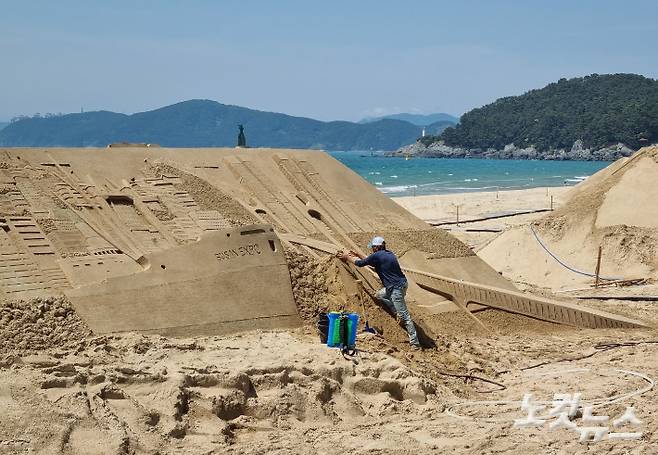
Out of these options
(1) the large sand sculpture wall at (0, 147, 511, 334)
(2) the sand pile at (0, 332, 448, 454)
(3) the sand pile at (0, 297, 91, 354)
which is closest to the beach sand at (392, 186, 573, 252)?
(1) the large sand sculpture wall at (0, 147, 511, 334)

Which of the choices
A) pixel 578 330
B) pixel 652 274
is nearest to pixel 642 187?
pixel 652 274

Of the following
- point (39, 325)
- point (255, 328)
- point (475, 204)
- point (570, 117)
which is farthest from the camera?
point (570, 117)

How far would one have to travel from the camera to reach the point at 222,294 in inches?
332

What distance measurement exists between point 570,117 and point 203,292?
11513cm

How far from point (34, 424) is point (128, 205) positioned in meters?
4.70

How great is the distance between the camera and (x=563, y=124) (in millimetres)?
116062

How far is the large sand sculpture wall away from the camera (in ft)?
26.5

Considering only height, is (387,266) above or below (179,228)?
below

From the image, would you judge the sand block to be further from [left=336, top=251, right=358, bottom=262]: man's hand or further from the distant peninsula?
the distant peninsula

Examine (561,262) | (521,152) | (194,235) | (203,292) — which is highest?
(521,152)

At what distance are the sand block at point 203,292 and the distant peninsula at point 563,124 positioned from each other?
308 ft

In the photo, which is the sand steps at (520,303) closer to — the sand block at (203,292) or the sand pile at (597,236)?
the sand block at (203,292)

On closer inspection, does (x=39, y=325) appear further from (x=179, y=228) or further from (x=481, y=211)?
(x=481, y=211)

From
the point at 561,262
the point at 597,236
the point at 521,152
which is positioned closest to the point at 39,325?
the point at 561,262
